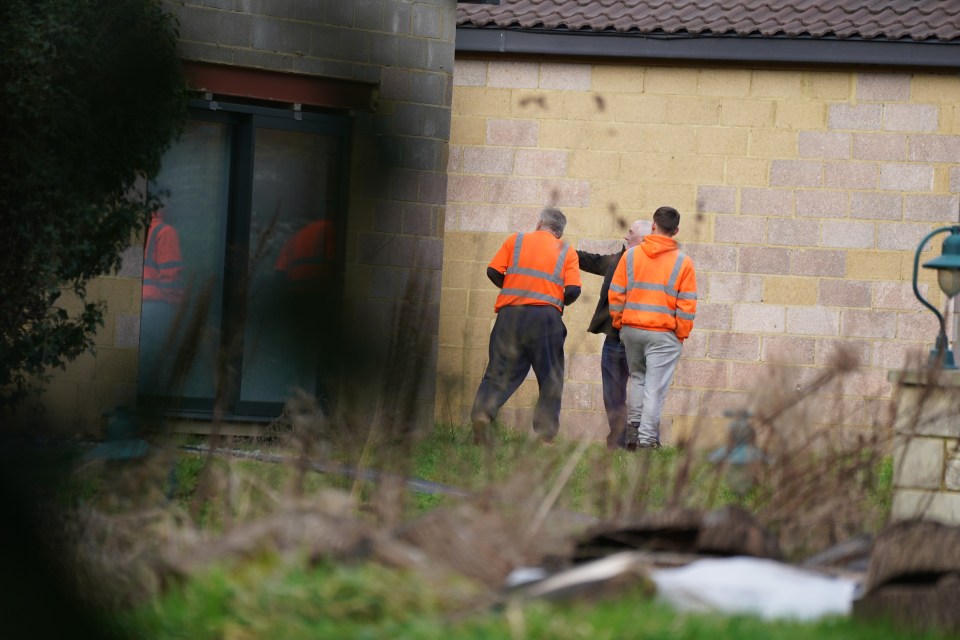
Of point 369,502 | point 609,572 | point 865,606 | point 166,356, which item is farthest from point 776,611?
point 166,356

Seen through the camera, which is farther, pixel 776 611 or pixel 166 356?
pixel 776 611

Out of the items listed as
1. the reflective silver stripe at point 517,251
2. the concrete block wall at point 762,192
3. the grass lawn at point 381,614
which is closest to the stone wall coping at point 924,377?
the grass lawn at point 381,614

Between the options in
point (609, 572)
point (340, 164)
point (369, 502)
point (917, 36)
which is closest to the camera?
point (340, 164)

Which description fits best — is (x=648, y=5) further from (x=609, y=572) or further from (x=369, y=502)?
(x=609, y=572)

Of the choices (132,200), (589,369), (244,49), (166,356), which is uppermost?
(244,49)

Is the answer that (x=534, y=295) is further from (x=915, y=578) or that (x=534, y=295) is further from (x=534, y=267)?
(x=915, y=578)

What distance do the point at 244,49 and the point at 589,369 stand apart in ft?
31.6

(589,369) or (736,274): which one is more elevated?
(736,274)

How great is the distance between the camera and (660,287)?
28.9ft

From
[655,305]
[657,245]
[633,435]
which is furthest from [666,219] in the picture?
[633,435]

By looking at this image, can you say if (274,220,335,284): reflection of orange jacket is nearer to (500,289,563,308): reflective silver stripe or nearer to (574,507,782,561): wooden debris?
(574,507,782,561): wooden debris

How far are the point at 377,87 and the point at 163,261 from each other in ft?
1.01

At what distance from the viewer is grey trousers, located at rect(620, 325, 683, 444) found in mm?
8883

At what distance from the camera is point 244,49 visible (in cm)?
100
